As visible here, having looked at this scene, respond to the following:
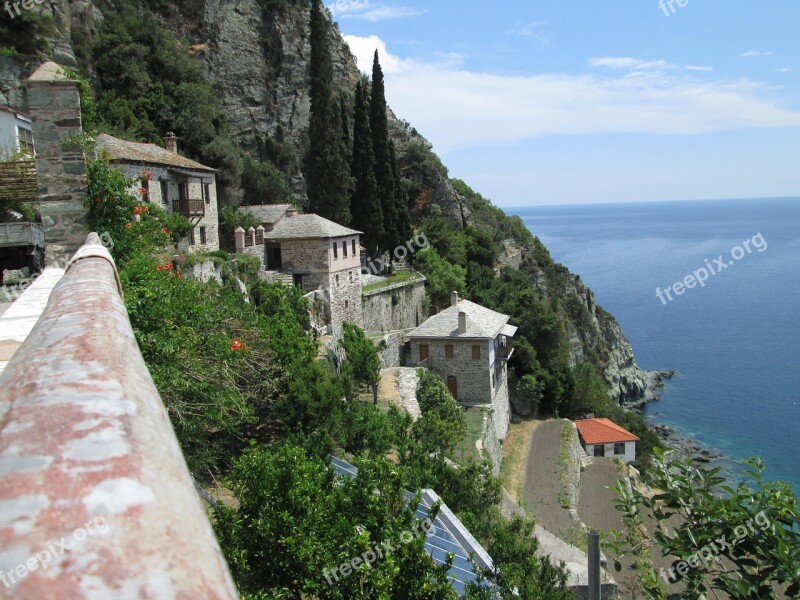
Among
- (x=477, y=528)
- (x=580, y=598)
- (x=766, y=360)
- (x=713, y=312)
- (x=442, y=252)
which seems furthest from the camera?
(x=713, y=312)

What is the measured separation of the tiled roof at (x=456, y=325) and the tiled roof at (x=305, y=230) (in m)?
6.18

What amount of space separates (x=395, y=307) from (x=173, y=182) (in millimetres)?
14570

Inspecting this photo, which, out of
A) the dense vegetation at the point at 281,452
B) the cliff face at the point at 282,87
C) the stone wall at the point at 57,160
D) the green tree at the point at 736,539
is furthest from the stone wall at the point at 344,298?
the green tree at the point at 736,539

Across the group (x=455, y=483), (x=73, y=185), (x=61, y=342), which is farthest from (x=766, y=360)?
(x=61, y=342)

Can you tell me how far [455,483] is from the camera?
633 inches

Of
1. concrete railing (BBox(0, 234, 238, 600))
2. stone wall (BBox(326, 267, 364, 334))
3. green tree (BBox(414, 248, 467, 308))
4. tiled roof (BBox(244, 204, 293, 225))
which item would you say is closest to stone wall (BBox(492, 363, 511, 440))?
green tree (BBox(414, 248, 467, 308))

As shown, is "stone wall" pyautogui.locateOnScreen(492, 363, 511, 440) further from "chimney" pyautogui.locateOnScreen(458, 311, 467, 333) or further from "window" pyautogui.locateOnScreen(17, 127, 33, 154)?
"window" pyautogui.locateOnScreen(17, 127, 33, 154)

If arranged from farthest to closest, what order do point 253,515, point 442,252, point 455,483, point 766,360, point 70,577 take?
point 766,360 < point 442,252 < point 455,483 < point 253,515 < point 70,577

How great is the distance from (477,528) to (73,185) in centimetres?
1099

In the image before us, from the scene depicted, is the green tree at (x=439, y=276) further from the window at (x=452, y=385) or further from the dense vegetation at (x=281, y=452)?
the dense vegetation at (x=281, y=452)

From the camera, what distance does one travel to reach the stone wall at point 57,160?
9461mm

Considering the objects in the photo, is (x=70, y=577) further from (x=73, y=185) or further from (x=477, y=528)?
(x=477, y=528)

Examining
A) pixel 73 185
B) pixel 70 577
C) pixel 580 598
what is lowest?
pixel 580 598

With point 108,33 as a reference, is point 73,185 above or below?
below
